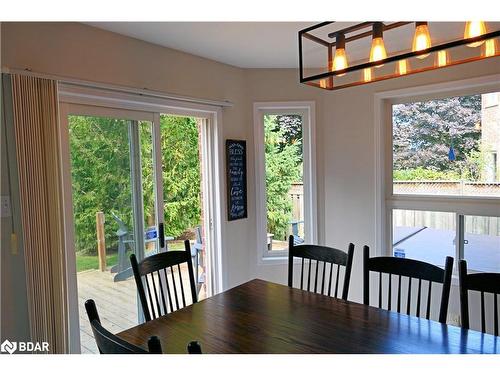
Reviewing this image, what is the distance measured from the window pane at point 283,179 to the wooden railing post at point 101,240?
1.65 meters

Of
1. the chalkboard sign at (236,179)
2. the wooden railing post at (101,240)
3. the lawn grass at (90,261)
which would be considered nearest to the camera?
the lawn grass at (90,261)

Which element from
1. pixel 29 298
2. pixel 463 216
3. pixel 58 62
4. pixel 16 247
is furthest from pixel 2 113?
pixel 463 216

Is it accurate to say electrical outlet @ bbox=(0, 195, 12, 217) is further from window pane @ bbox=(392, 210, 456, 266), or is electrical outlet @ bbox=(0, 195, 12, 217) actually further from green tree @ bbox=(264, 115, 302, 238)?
window pane @ bbox=(392, 210, 456, 266)

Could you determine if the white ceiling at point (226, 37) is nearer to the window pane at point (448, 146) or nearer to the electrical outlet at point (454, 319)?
the window pane at point (448, 146)

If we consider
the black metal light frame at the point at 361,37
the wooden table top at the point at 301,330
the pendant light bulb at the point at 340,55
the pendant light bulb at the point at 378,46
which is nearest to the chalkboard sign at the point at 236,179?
the wooden table top at the point at 301,330

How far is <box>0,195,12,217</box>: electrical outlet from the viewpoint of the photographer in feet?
Result: 6.60

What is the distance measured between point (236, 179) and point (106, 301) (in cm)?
154

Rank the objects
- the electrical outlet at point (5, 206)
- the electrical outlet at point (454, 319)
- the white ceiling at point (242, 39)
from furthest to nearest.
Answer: the electrical outlet at point (454, 319) → the electrical outlet at point (5, 206) → the white ceiling at point (242, 39)

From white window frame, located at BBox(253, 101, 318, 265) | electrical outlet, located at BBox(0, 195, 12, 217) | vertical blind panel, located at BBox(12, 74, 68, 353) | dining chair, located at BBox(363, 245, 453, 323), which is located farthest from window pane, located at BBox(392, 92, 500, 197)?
electrical outlet, located at BBox(0, 195, 12, 217)

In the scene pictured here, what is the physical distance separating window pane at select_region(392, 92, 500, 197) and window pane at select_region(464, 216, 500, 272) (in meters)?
0.22

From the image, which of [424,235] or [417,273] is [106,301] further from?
[424,235]

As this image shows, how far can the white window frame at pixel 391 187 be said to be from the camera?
2.78 m
